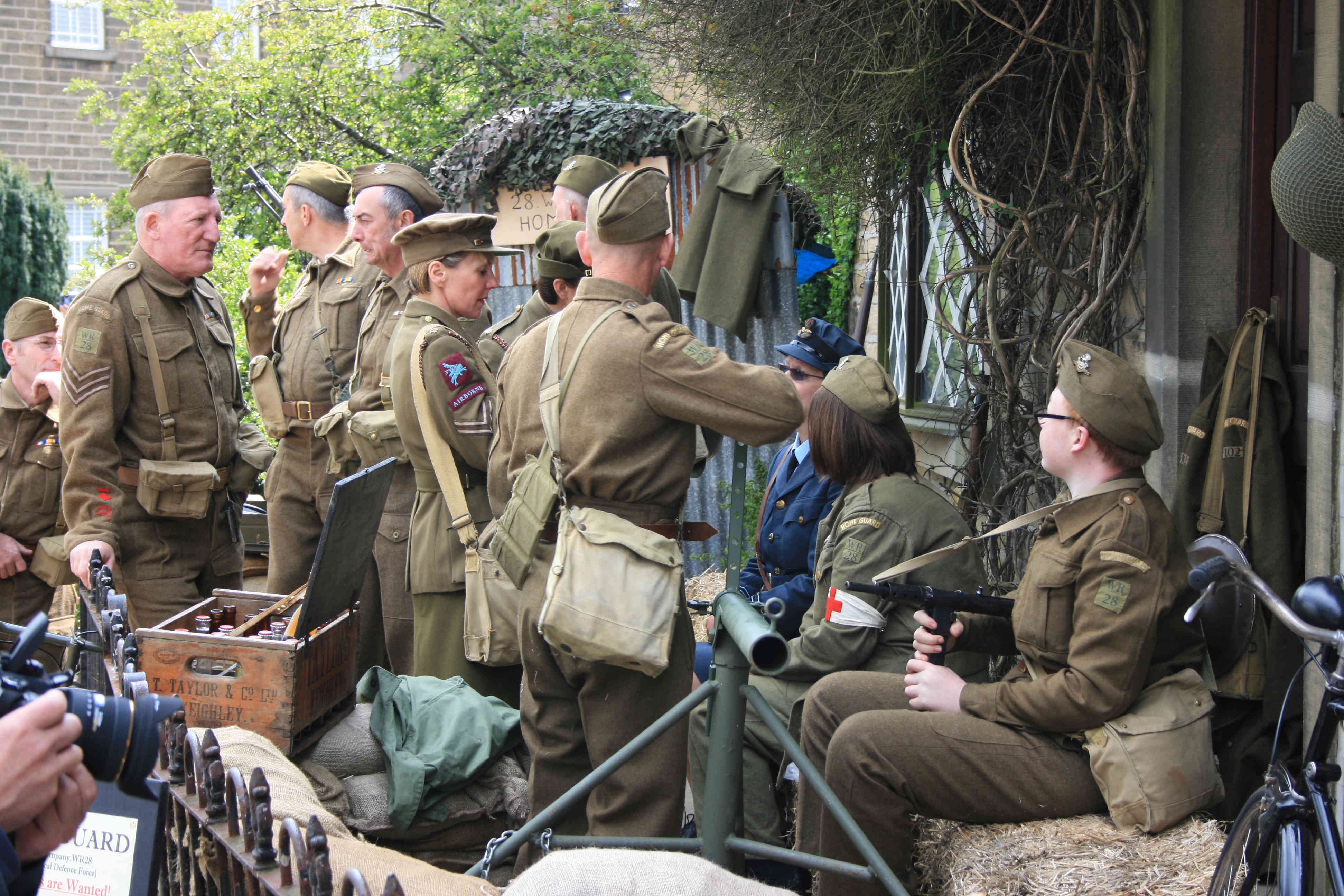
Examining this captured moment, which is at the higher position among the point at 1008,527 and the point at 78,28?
the point at 78,28

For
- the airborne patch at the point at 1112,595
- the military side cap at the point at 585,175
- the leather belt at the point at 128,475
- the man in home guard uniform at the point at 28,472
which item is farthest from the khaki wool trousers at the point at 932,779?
the man in home guard uniform at the point at 28,472

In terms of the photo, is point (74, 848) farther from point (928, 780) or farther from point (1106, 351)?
point (1106, 351)

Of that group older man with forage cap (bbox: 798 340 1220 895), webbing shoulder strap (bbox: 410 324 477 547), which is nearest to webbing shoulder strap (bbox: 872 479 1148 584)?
older man with forage cap (bbox: 798 340 1220 895)

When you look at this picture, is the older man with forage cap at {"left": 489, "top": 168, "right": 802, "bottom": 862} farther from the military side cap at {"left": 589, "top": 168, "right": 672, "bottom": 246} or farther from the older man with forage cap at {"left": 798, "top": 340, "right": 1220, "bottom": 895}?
the older man with forage cap at {"left": 798, "top": 340, "right": 1220, "bottom": 895}

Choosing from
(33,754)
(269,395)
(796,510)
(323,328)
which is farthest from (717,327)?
(33,754)

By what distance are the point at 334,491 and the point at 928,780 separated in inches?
66.5

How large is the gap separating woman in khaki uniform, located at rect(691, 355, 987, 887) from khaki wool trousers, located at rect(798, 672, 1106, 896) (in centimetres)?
Answer: 39

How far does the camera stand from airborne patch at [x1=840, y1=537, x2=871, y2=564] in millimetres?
3338

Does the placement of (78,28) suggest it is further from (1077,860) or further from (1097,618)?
(1077,860)

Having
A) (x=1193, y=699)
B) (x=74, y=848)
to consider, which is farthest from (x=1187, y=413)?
(x=74, y=848)

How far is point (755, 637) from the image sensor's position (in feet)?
7.75

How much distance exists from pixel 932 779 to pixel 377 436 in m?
2.60

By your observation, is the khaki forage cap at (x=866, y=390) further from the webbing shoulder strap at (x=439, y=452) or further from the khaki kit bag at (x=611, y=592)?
the webbing shoulder strap at (x=439, y=452)

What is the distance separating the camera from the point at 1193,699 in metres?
2.75
